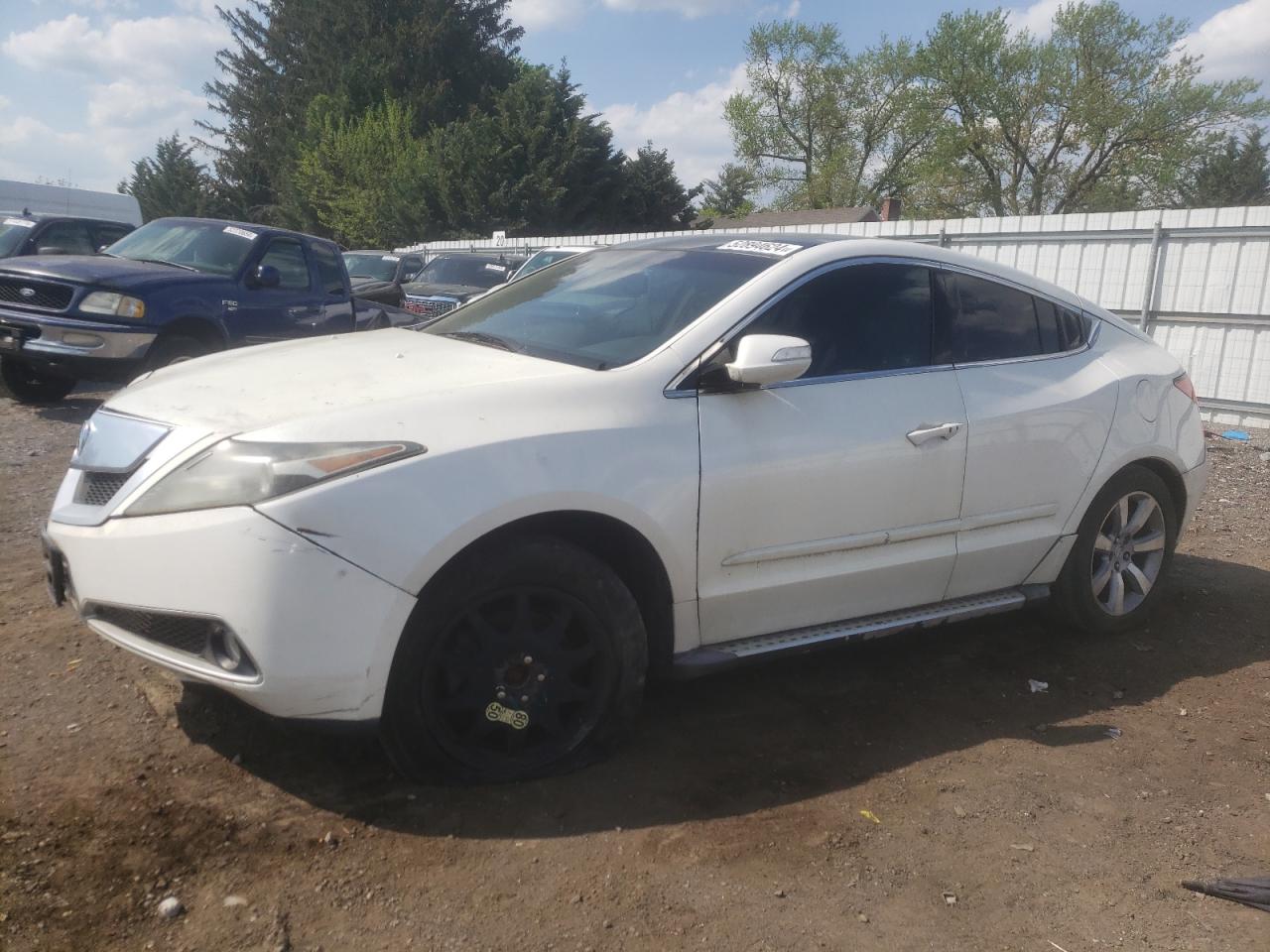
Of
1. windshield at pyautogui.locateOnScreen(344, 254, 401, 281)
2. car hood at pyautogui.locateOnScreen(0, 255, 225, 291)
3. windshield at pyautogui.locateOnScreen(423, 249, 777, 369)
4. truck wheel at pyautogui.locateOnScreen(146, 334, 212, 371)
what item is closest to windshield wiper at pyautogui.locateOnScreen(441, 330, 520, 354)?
windshield at pyautogui.locateOnScreen(423, 249, 777, 369)

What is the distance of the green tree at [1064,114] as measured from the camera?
1593 inches

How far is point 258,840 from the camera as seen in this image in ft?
8.74

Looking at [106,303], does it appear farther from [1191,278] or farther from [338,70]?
[338,70]

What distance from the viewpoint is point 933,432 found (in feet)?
11.9

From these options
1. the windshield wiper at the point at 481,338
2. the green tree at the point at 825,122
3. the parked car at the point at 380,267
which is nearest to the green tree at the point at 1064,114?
the green tree at the point at 825,122

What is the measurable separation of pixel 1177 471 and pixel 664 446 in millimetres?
2887

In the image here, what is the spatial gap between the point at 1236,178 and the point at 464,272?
47.9 m

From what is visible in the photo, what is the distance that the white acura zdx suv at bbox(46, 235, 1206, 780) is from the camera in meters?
2.57

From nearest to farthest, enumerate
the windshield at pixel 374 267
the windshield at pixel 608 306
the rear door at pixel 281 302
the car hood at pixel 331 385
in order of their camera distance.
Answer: the car hood at pixel 331 385, the windshield at pixel 608 306, the rear door at pixel 281 302, the windshield at pixel 374 267

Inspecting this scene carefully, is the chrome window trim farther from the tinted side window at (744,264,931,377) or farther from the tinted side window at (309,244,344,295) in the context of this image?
the tinted side window at (309,244,344,295)

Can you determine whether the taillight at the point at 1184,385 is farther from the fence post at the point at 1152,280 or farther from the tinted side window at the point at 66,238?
the tinted side window at the point at 66,238

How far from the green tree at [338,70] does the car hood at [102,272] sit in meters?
42.1

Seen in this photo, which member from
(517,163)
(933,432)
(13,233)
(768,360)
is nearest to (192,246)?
(13,233)

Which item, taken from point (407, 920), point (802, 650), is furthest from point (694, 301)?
point (407, 920)
